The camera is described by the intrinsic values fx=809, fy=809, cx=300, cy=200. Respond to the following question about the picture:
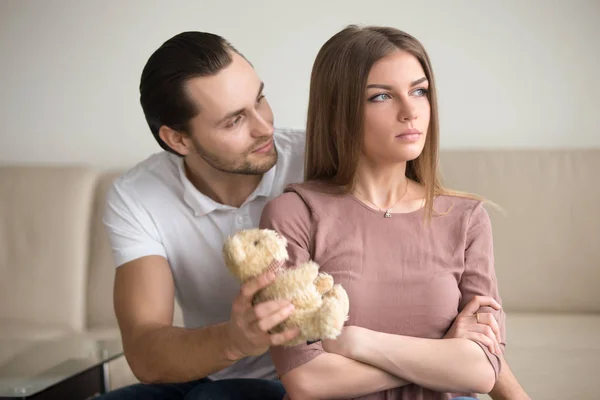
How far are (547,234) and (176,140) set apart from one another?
4.41 ft

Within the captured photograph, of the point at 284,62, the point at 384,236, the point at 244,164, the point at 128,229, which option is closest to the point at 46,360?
the point at 128,229

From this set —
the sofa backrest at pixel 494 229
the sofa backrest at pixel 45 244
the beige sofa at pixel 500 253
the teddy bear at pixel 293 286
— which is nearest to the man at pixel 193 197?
the teddy bear at pixel 293 286

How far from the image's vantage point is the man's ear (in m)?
1.81

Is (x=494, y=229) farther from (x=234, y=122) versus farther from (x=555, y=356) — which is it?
(x=234, y=122)

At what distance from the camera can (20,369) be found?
1946mm

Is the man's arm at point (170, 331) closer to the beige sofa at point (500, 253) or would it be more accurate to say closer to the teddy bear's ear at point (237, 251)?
the teddy bear's ear at point (237, 251)

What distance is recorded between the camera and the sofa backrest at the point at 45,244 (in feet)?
9.14

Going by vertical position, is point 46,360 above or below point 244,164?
below

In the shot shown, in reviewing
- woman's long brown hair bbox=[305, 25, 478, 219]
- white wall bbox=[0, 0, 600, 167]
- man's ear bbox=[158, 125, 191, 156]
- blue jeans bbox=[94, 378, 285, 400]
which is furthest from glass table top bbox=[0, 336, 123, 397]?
white wall bbox=[0, 0, 600, 167]

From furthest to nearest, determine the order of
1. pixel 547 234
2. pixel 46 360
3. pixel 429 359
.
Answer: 1. pixel 547 234
2. pixel 46 360
3. pixel 429 359

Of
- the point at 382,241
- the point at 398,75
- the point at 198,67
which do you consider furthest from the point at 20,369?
the point at 398,75

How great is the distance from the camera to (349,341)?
138 cm

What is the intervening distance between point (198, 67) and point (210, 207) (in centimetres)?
30

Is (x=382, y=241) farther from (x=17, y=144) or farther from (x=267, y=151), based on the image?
(x=17, y=144)
